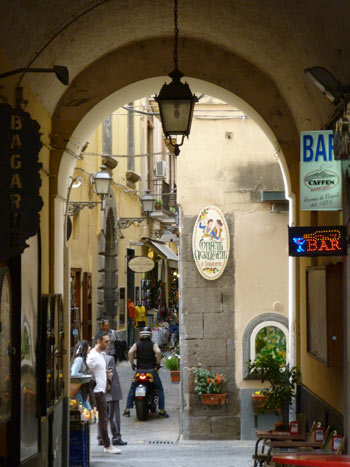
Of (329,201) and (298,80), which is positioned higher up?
(298,80)


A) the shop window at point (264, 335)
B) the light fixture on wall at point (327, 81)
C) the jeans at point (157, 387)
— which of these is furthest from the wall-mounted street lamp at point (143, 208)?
the light fixture on wall at point (327, 81)

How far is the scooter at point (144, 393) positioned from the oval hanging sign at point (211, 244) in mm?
2436

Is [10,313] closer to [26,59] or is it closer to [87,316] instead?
[26,59]

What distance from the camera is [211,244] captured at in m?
14.5

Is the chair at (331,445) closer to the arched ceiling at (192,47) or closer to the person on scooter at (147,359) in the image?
the arched ceiling at (192,47)

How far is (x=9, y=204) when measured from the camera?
6730mm

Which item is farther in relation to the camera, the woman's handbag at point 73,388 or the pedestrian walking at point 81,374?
the pedestrian walking at point 81,374

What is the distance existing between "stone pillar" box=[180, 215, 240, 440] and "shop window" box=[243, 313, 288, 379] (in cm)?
23

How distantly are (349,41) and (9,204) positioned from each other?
278cm

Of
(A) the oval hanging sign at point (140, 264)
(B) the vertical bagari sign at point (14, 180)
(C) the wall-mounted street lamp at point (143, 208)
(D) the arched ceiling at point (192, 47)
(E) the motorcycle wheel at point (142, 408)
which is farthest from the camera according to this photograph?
(A) the oval hanging sign at point (140, 264)

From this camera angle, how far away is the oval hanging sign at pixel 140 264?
84.6ft

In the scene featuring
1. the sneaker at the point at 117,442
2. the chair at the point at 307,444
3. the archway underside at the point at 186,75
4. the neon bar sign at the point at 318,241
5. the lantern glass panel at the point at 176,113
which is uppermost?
the archway underside at the point at 186,75

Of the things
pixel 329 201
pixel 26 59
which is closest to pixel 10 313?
pixel 26 59

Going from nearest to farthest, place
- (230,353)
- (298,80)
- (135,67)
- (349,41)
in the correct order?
(349,41) < (298,80) < (135,67) < (230,353)
